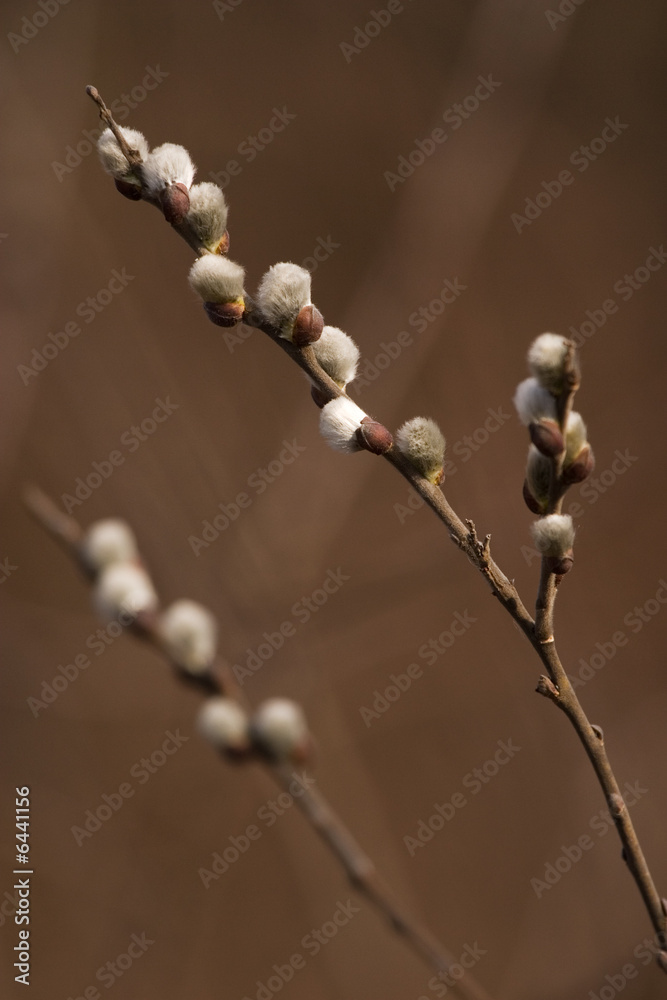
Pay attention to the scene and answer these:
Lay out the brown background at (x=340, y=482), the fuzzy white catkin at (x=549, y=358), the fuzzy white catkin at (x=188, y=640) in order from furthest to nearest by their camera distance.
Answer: the brown background at (x=340, y=482)
the fuzzy white catkin at (x=188, y=640)
the fuzzy white catkin at (x=549, y=358)

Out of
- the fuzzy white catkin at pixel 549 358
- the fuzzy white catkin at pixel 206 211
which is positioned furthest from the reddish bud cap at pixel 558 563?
the fuzzy white catkin at pixel 206 211

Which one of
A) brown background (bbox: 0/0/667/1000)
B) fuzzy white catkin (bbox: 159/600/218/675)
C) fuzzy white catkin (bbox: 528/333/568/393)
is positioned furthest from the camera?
brown background (bbox: 0/0/667/1000)

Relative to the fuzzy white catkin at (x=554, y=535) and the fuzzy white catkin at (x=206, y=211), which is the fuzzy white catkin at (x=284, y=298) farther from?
the fuzzy white catkin at (x=554, y=535)

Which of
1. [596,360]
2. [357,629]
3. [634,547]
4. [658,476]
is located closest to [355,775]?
[357,629]

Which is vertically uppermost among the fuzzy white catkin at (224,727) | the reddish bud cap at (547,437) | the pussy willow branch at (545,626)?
the reddish bud cap at (547,437)

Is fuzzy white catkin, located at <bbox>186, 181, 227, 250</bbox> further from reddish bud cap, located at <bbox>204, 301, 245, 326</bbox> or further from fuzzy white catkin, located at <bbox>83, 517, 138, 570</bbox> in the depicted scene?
fuzzy white catkin, located at <bbox>83, 517, 138, 570</bbox>

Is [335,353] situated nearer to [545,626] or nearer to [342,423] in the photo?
[342,423]

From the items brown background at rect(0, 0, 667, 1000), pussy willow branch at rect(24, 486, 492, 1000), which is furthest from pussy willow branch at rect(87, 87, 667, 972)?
brown background at rect(0, 0, 667, 1000)
